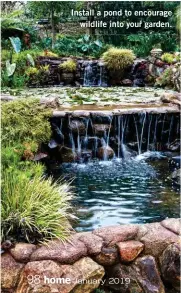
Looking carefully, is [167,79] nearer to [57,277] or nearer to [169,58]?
[169,58]

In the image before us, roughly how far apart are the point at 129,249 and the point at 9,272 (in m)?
1.11

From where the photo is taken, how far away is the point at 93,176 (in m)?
6.88

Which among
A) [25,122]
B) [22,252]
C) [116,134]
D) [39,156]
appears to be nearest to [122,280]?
[22,252]

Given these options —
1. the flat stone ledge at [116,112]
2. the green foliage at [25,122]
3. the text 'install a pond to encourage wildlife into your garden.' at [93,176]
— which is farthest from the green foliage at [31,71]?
the green foliage at [25,122]

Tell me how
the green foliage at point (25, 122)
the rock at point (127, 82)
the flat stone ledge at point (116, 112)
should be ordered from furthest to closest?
the rock at point (127, 82) < the flat stone ledge at point (116, 112) < the green foliage at point (25, 122)

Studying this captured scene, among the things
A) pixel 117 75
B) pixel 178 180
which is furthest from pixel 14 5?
pixel 178 180

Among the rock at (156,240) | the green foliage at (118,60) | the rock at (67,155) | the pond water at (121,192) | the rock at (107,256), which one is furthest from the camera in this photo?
the green foliage at (118,60)

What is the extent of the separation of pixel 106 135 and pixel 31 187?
14.6 ft

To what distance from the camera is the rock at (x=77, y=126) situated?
8.00 meters

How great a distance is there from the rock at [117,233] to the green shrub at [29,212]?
1.16 feet

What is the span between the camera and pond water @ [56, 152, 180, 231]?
5.29 metres

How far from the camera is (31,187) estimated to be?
3.95 m

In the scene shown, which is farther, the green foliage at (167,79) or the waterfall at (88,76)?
the waterfall at (88,76)

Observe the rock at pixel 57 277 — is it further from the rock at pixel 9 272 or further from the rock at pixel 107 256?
the rock at pixel 107 256
